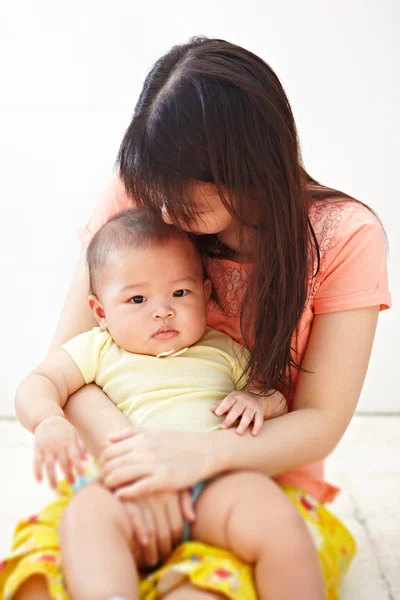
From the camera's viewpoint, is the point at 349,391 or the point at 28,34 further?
the point at 28,34

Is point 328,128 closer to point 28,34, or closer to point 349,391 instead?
point 28,34

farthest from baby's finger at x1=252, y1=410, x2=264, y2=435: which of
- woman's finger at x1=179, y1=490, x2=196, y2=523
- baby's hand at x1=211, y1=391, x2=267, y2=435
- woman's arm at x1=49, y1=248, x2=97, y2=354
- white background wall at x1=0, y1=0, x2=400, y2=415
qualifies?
white background wall at x1=0, y1=0, x2=400, y2=415

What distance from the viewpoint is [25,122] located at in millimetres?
1920

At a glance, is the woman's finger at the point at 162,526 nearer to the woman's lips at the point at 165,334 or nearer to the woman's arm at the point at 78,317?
the woman's lips at the point at 165,334

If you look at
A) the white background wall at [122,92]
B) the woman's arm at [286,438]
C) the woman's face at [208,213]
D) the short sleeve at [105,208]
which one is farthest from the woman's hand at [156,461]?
the white background wall at [122,92]

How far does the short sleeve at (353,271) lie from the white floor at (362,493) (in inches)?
18.7

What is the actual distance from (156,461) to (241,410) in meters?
0.15

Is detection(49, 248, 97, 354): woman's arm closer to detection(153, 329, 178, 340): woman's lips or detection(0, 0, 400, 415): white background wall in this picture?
detection(153, 329, 178, 340): woman's lips

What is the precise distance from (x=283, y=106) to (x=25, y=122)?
115cm

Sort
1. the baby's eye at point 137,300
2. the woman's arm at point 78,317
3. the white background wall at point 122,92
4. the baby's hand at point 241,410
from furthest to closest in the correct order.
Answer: the white background wall at point 122,92, the woman's arm at point 78,317, the baby's eye at point 137,300, the baby's hand at point 241,410

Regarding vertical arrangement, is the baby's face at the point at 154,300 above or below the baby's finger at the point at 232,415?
above

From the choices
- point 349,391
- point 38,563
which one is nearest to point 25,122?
point 349,391

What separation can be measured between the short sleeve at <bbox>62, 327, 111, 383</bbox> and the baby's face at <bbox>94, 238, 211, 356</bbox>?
0.03 m

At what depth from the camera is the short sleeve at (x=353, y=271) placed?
101cm
